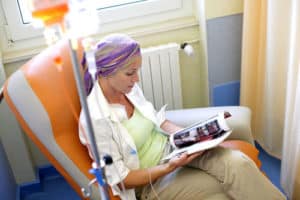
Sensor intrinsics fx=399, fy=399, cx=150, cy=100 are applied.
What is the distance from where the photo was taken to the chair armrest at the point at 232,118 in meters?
1.71

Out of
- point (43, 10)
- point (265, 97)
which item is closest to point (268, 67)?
point (265, 97)

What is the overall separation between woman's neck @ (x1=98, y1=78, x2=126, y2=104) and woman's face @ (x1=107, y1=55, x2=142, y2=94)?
2 cm

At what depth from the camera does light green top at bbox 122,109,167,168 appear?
1551 mm

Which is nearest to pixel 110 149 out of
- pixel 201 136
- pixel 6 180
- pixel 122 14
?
pixel 201 136

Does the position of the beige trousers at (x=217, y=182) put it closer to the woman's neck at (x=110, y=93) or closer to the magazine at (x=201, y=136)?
the magazine at (x=201, y=136)

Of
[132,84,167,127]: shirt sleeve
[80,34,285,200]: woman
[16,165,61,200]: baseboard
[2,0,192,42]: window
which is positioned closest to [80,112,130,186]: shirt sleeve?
[80,34,285,200]: woman

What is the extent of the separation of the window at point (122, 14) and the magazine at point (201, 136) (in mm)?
775

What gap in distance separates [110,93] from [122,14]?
0.70m

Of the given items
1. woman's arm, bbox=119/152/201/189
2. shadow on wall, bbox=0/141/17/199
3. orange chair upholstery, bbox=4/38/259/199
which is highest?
orange chair upholstery, bbox=4/38/259/199

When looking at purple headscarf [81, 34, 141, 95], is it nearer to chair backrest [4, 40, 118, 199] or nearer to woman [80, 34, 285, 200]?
woman [80, 34, 285, 200]

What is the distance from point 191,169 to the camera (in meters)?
1.58

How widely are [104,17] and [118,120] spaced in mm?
761

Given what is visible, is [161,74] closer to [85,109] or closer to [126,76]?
[126,76]

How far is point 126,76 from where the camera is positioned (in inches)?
56.0
